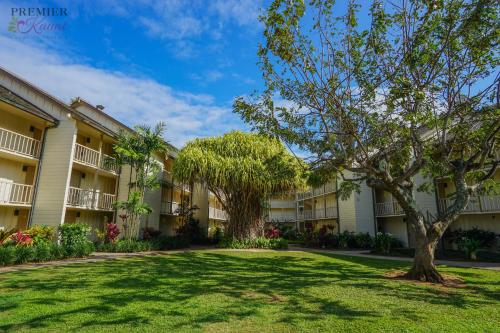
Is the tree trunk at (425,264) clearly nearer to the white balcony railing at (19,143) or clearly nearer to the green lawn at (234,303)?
the green lawn at (234,303)

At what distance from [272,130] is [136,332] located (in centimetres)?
844

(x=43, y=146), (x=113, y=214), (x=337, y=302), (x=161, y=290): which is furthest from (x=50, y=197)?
(x=337, y=302)

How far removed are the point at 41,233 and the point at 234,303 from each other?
38.7 feet

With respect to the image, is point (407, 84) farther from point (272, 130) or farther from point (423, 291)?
point (423, 291)

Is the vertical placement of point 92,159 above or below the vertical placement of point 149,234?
above

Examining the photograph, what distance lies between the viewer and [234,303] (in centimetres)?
638

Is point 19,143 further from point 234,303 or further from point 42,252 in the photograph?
point 234,303

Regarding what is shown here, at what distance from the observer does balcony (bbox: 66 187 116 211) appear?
17000mm

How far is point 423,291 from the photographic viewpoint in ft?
25.4

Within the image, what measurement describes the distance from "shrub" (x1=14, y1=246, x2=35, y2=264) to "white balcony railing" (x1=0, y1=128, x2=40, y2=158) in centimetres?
562

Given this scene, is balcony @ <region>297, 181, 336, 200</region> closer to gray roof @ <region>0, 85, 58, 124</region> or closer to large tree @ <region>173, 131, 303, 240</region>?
large tree @ <region>173, 131, 303, 240</region>

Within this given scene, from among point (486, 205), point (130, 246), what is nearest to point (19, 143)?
point (130, 246)

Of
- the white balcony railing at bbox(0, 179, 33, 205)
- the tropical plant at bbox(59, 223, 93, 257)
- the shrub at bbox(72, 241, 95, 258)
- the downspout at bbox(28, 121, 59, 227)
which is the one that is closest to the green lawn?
the shrub at bbox(72, 241, 95, 258)

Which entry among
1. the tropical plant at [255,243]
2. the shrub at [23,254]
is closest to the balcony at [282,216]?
the tropical plant at [255,243]
